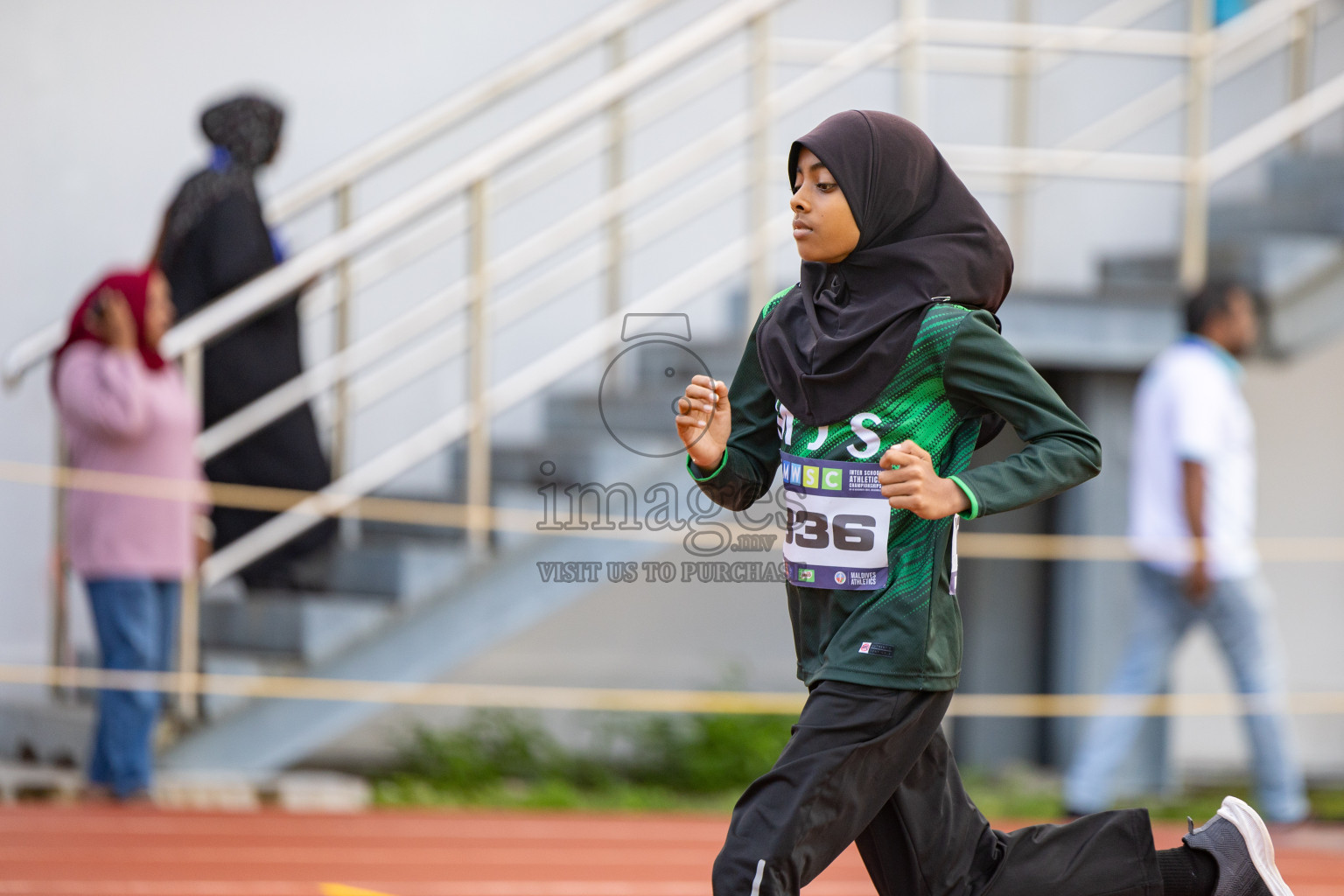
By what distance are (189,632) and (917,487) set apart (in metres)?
3.64

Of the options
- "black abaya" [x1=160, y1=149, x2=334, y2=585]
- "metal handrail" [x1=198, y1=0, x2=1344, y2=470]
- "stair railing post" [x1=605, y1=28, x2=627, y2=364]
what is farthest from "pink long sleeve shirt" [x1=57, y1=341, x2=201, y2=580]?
"stair railing post" [x1=605, y1=28, x2=627, y2=364]

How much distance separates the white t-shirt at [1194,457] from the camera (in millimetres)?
5109

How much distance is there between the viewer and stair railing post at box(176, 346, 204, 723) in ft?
17.5

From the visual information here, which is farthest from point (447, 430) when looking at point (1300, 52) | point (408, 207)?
point (1300, 52)

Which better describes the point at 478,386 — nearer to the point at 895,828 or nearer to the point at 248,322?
the point at 248,322

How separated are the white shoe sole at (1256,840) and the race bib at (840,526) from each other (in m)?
0.75

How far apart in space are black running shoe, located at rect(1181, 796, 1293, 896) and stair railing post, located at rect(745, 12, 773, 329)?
3.16 metres

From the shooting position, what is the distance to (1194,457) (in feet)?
16.8

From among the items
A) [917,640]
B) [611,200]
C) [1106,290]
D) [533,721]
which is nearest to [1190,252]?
[1106,290]

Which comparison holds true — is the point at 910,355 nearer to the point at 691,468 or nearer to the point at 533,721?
the point at 691,468

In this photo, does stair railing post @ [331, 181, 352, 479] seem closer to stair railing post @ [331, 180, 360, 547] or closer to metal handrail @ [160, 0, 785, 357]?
stair railing post @ [331, 180, 360, 547]

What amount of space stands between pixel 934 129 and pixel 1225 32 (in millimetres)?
1248

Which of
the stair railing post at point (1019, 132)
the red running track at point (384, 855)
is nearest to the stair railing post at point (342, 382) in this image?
the red running track at point (384, 855)

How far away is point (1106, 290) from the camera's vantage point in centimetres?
589
